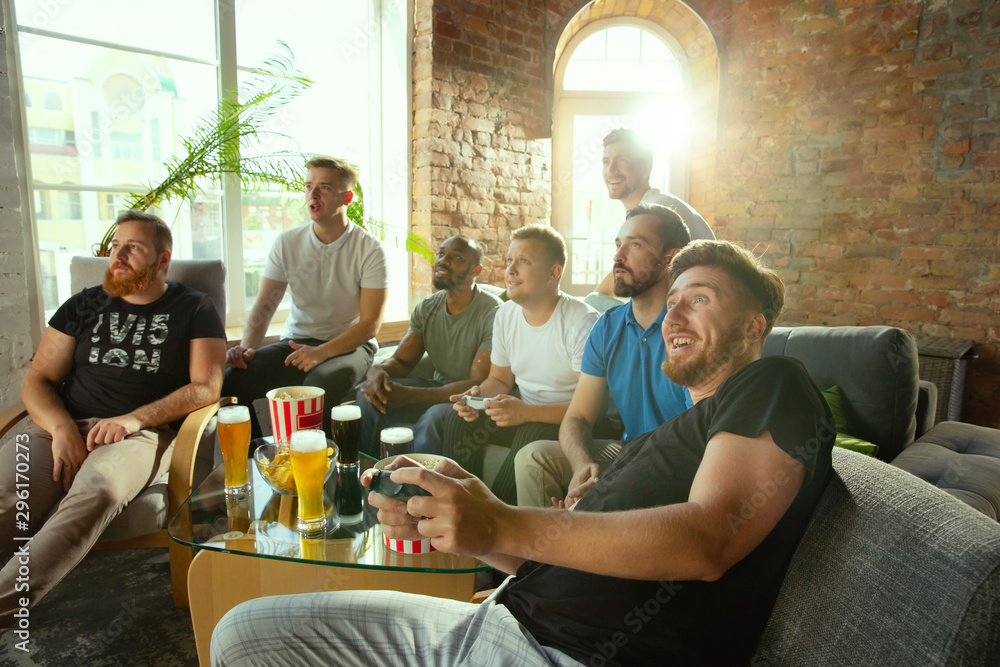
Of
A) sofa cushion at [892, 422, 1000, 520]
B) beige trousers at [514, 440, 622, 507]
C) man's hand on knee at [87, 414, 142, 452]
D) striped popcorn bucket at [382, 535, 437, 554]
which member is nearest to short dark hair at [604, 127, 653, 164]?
beige trousers at [514, 440, 622, 507]

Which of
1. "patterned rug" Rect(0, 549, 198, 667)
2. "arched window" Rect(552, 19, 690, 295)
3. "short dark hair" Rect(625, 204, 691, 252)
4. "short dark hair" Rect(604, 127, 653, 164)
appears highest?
"arched window" Rect(552, 19, 690, 295)

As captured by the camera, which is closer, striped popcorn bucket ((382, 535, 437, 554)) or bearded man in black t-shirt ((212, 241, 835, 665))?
bearded man in black t-shirt ((212, 241, 835, 665))

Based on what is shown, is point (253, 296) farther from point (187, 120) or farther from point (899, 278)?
point (899, 278)

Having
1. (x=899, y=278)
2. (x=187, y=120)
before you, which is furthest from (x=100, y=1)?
(x=899, y=278)

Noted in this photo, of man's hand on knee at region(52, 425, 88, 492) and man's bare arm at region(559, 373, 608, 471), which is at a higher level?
man's bare arm at region(559, 373, 608, 471)

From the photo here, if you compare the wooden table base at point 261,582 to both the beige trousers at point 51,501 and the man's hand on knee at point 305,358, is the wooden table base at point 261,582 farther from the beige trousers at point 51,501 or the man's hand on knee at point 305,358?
the man's hand on knee at point 305,358

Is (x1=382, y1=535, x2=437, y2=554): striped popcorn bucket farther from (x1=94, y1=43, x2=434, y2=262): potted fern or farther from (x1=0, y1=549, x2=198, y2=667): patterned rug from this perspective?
(x1=94, y1=43, x2=434, y2=262): potted fern

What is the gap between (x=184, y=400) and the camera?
2.12 m

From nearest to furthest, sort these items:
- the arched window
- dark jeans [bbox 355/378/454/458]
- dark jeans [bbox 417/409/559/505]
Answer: dark jeans [bbox 417/409/559/505]
dark jeans [bbox 355/378/454/458]
the arched window

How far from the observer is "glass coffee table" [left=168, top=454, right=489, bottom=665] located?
4.46 feet

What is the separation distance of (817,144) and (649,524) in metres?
3.77

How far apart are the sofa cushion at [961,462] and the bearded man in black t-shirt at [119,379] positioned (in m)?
2.11

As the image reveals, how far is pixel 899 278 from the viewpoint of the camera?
12.3 feet

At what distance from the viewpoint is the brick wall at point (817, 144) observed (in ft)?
11.5
